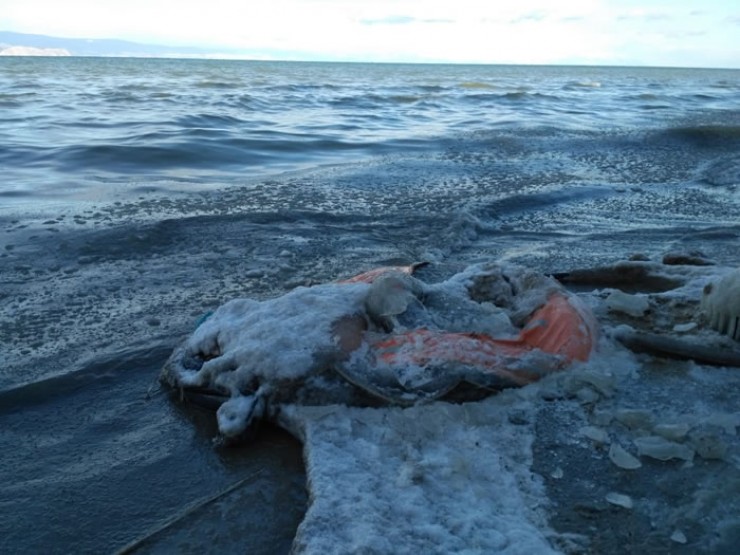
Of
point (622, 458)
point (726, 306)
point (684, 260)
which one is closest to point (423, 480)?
point (622, 458)

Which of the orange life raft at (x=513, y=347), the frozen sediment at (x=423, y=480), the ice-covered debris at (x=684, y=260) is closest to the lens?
the frozen sediment at (x=423, y=480)

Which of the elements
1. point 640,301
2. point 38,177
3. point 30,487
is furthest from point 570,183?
point 30,487

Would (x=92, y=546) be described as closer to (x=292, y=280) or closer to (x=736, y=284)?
(x=292, y=280)

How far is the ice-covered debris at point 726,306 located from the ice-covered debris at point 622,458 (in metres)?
1.25

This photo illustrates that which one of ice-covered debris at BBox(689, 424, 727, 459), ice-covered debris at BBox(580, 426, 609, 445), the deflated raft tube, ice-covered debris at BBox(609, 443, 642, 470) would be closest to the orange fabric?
the deflated raft tube

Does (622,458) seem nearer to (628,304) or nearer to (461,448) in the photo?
(461,448)

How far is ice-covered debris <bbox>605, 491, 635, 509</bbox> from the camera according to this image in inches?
89.4

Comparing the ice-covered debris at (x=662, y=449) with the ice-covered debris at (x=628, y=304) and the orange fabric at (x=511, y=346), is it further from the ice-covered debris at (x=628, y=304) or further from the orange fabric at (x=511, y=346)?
the ice-covered debris at (x=628, y=304)

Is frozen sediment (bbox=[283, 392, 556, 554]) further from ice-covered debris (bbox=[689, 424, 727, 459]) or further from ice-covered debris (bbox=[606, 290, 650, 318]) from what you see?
ice-covered debris (bbox=[606, 290, 650, 318])

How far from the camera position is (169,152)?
31.2 feet

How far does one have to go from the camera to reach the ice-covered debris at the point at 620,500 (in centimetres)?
227

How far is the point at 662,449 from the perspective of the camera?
255cm

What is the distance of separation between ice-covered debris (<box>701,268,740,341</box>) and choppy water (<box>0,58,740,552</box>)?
152 cm

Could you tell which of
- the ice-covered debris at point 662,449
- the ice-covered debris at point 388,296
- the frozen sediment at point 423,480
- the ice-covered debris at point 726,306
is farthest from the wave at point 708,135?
the frozen sediment at point 423,480
